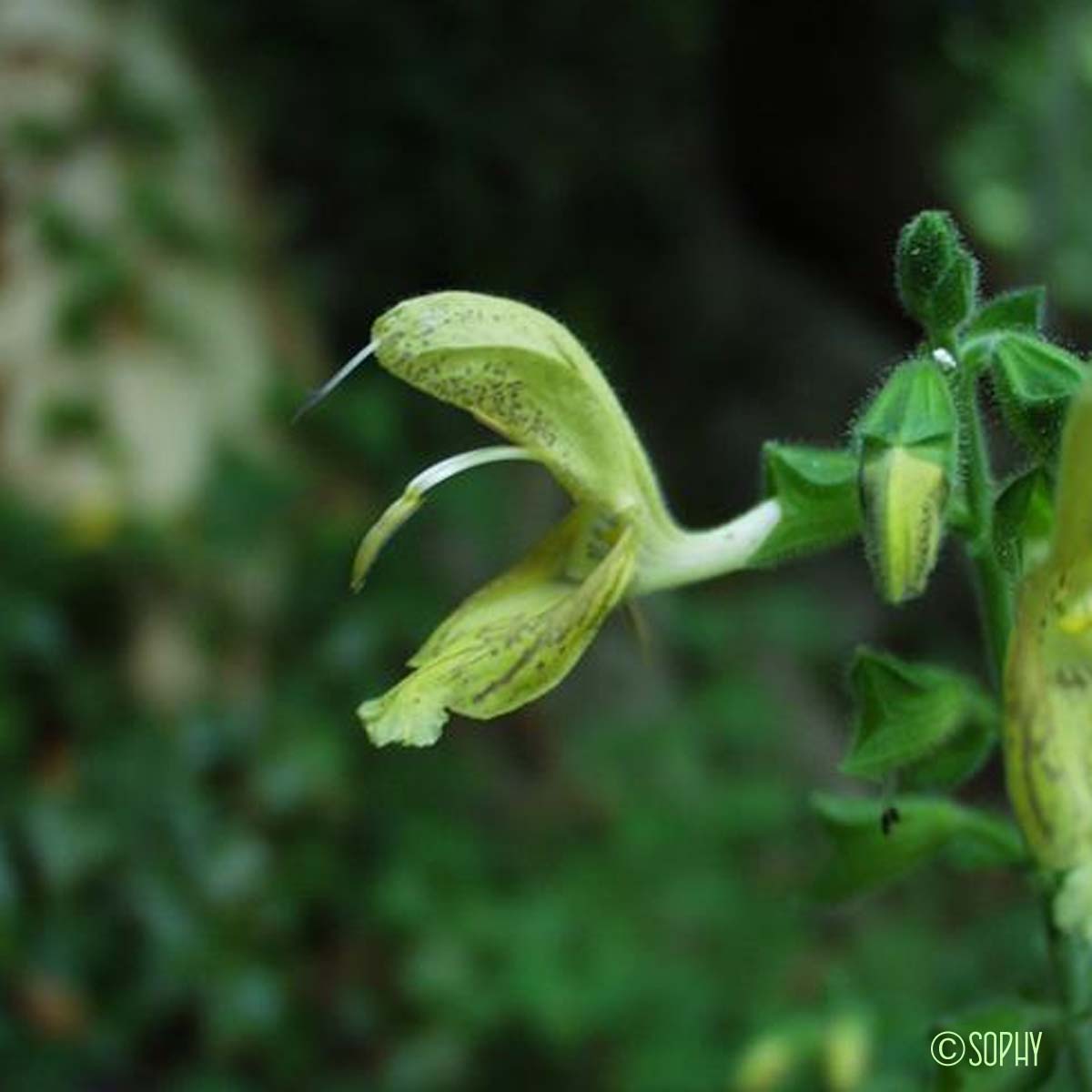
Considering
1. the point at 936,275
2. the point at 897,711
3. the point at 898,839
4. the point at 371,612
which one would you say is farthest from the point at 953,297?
the point at 371,612

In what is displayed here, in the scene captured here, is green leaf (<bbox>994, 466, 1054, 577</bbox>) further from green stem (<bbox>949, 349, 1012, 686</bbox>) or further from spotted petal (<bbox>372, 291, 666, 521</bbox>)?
spotted petal (<bbox>372, 291, 666, 521</bbox>)

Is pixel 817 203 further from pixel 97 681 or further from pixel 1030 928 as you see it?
pixel 1030 928

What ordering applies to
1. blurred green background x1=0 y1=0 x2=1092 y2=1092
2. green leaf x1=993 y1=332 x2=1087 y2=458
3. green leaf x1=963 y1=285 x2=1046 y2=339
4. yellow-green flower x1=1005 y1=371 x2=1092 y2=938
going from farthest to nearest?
blurred green background x1=0 y1=0 x2=1092 y2=1092
green leaf x1=963 y1=285 x2=1046 y2=339
green leaf x1=993 y1=332 x2=1087 y2=458
yellow-green flower x1=1005 y1=371 x2=1092 y2=938

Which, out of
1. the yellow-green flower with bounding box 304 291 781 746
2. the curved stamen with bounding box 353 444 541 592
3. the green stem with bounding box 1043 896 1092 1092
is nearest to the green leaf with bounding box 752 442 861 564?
the yellow-green flower with bounding box 304 291 781 746

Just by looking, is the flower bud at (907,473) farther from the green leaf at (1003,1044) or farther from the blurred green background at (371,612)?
the blurred green background at (371,612)

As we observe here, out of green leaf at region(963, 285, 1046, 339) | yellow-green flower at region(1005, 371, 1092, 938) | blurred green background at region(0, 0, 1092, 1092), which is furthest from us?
blurred green background at region(0, 0, 1092, 1092)

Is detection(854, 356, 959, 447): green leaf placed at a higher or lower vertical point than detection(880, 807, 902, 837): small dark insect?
higher

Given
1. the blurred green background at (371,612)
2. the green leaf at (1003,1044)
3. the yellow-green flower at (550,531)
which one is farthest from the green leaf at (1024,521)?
the blurred green background at (371,612)
